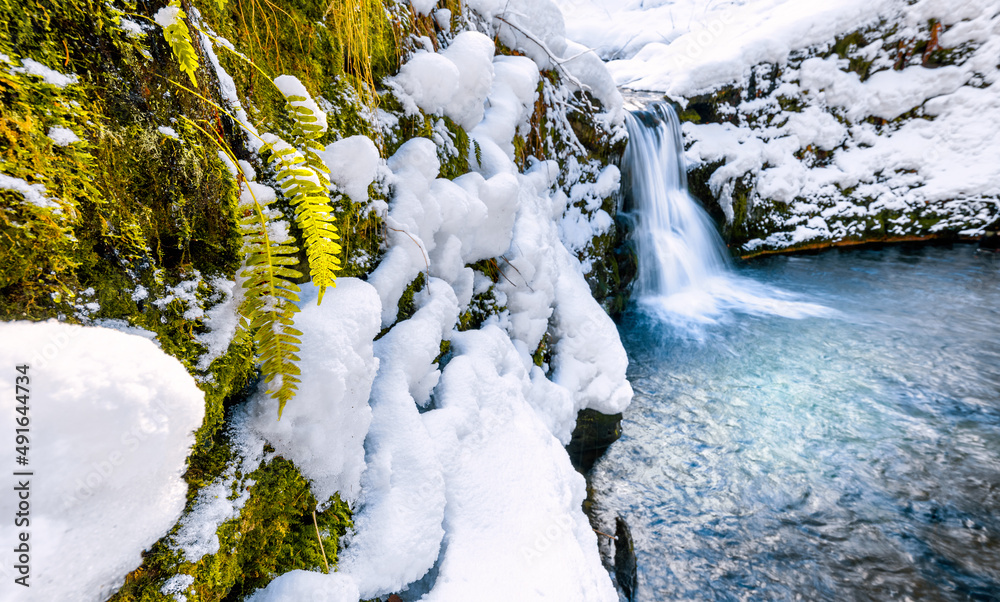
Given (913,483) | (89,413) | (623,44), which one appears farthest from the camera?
(623,44)

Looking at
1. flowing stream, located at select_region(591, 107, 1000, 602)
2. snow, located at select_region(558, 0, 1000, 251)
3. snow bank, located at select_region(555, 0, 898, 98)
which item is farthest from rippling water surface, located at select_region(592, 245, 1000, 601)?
snow bank, located at select_region(555, 0, 898, 98)

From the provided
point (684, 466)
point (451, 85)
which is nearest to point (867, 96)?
point (684, 466)

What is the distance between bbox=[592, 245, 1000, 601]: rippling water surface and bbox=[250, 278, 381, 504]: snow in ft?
8.06

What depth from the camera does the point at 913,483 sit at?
3279 millimetres

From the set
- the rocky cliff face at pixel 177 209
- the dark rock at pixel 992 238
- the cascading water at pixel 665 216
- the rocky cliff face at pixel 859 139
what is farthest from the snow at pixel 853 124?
the rocky cliff face at pixel 177 209

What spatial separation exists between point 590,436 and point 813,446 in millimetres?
2219

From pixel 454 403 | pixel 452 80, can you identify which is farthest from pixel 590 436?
pixel 452 80

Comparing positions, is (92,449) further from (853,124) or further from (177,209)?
(853,124)

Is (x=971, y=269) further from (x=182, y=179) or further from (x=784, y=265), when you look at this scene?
(x=182, y=179)

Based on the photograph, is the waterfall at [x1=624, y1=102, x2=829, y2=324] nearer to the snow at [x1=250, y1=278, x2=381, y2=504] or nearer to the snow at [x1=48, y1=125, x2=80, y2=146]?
the snow at [x1=250, y1=278, x2=381, y2=504]

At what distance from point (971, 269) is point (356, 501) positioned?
11530 millimetres

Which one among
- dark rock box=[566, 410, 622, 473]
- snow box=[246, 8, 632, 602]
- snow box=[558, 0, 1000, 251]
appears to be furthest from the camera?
snow box=[558, 0, 1000, 251]

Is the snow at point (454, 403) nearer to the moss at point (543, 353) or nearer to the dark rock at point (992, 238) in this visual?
the moss at point (543, 353)

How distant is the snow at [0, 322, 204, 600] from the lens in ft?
1.88
